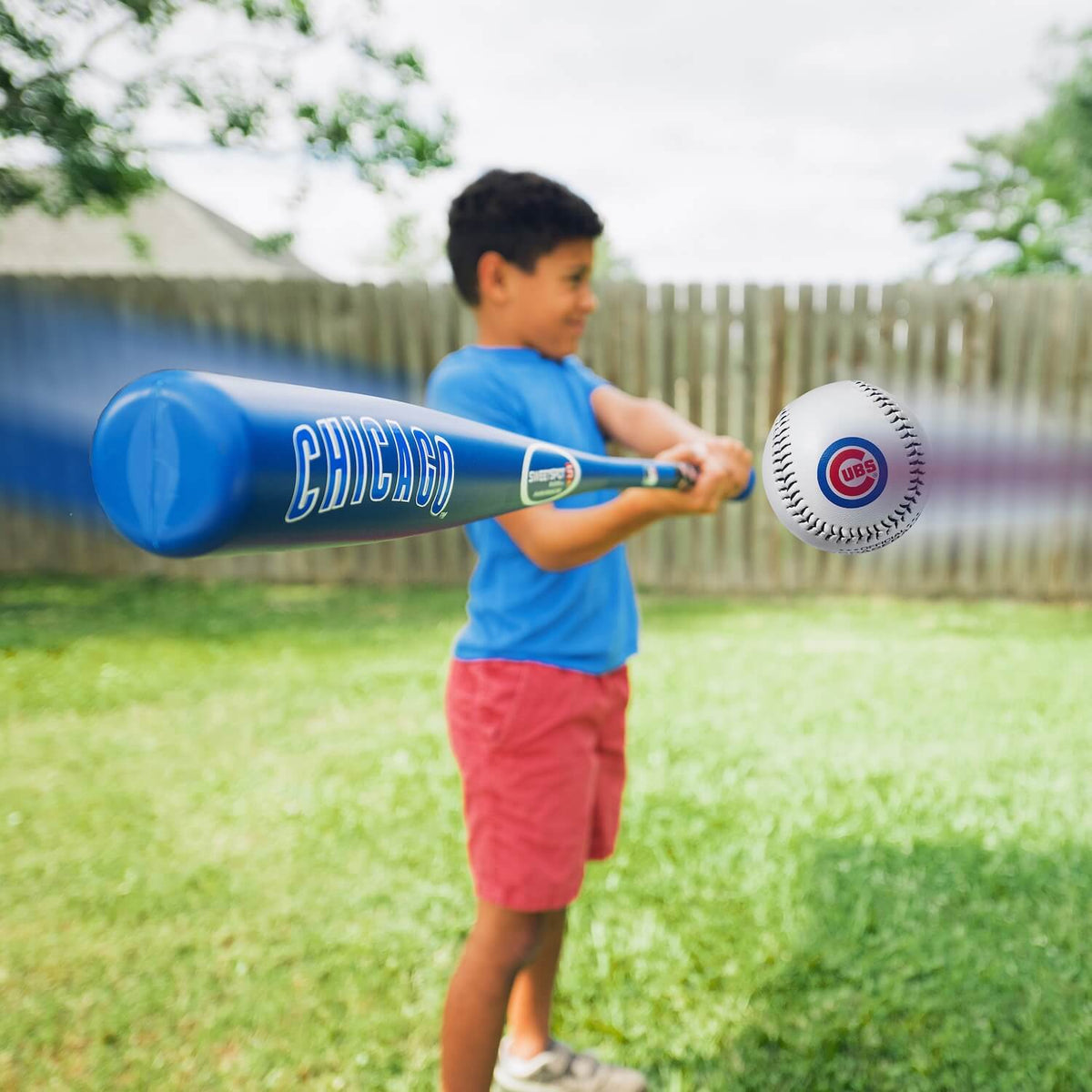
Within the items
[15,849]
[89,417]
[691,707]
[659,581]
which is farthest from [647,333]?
[15,849]

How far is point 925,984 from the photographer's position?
7.52ft

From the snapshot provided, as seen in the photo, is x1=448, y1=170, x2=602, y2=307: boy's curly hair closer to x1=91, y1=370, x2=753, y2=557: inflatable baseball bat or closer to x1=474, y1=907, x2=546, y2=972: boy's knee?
x1=91, y1=370, x2=753, y2=557: inflatable baseball bat

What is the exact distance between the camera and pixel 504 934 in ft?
5.64

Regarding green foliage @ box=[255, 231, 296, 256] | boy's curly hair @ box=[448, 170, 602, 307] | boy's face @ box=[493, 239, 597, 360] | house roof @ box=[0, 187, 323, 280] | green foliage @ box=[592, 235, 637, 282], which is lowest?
boy's face @ box=[493, 239, 597, 360]

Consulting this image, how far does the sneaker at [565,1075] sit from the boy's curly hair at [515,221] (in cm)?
159

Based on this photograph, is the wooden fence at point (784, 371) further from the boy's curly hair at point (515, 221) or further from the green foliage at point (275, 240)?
the boy's curly hair at point (515, 221)

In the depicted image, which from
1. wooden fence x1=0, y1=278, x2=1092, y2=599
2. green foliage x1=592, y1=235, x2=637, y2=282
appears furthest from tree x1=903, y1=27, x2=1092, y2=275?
green foliage x1=592, y1=235, x2=637, y2=282

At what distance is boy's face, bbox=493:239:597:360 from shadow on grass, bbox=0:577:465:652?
12.8 ft

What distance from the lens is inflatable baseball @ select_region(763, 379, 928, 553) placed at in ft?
4.20

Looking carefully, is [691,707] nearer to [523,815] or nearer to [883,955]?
[883,955]

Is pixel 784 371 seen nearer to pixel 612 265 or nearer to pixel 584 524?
pixel 584 524

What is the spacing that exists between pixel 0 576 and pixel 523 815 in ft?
23.2

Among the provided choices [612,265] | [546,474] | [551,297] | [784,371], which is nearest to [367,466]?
[546,474]

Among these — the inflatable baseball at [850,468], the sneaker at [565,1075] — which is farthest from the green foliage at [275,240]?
the inflatable baseball at [850,468]
